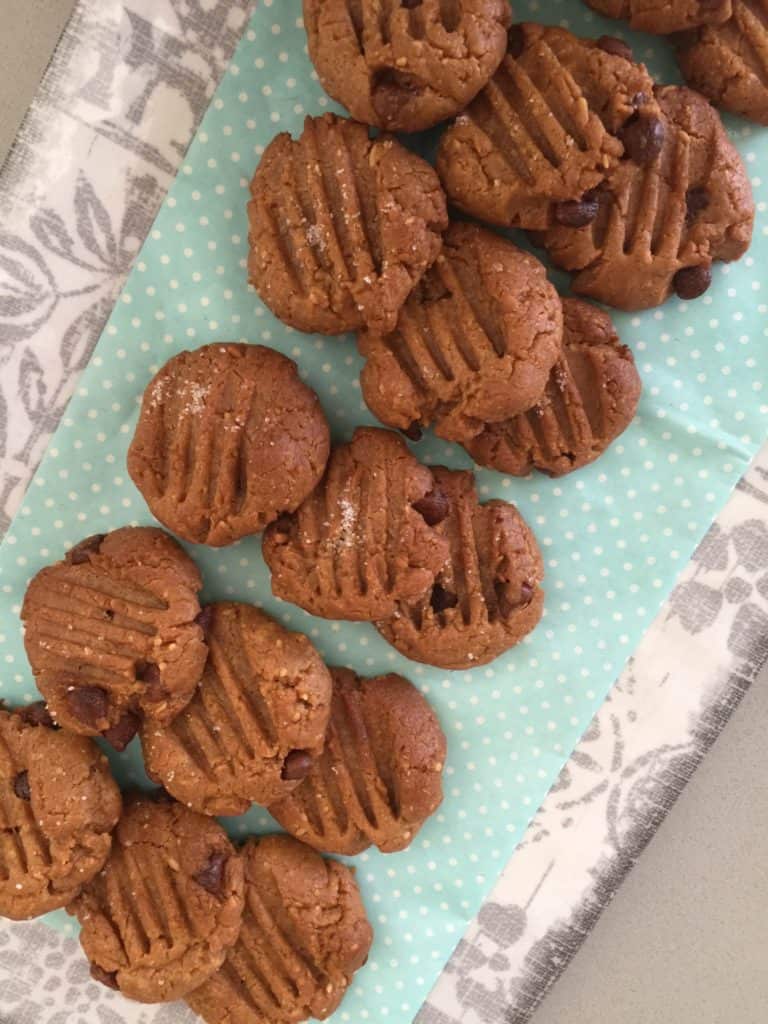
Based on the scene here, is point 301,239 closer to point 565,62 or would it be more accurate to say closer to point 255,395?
point 255,395

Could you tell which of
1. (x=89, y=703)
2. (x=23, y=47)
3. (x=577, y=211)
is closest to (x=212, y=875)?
(x=89, y=703)

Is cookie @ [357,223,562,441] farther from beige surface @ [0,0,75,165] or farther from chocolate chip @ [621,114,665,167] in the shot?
beige surface @ [0,0,75,165]

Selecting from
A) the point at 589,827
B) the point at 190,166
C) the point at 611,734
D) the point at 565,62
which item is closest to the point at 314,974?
the point at 589,827

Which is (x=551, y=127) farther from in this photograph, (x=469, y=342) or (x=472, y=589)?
(x=472, y=589)

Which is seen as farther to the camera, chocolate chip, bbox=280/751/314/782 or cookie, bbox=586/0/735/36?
chocolate chip, bbox=280/751/314/782

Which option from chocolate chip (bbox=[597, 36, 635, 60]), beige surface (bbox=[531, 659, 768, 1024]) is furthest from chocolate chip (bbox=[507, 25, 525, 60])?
beige surface (bbox=[531, 659, 768, 1024])
